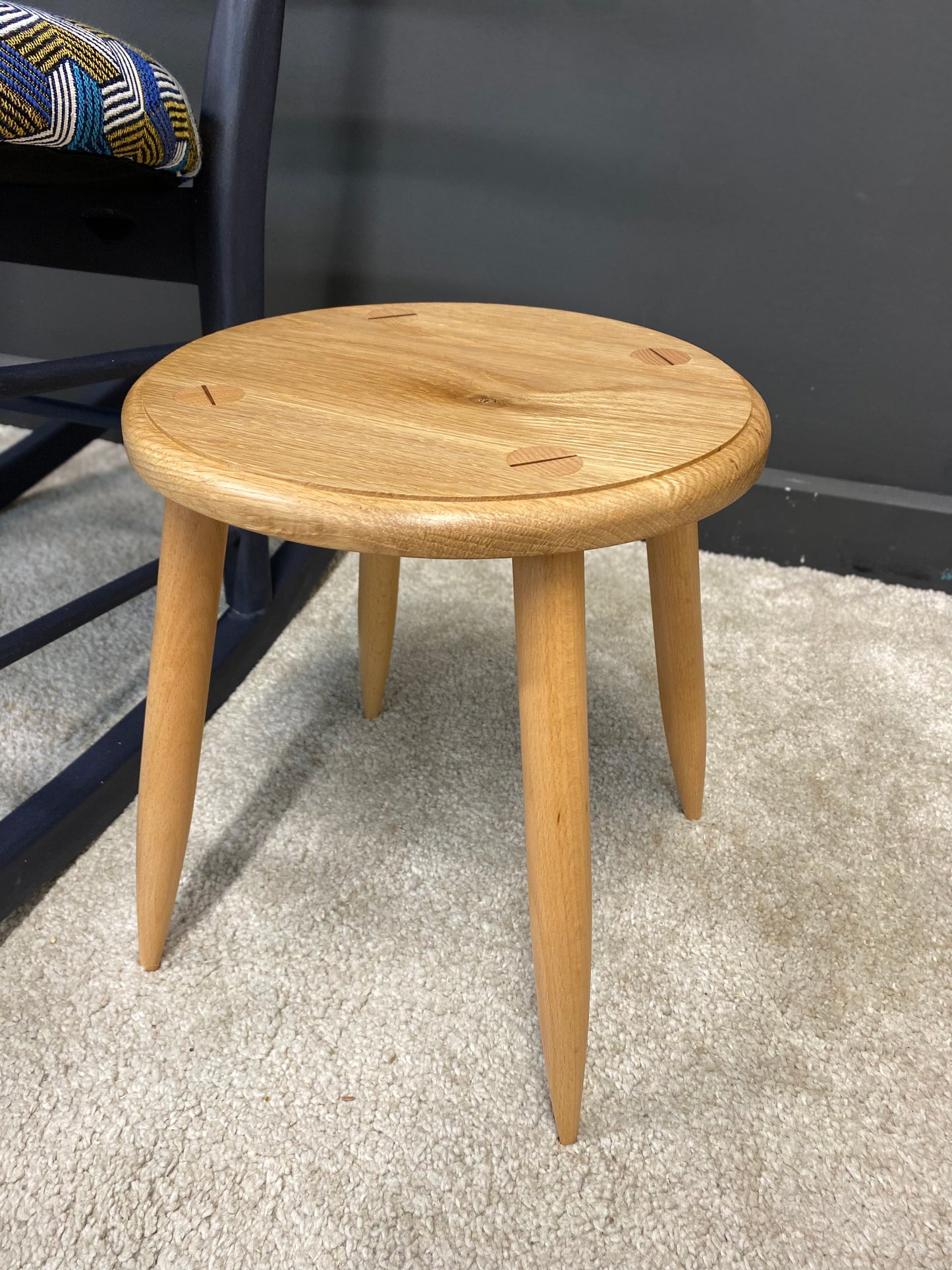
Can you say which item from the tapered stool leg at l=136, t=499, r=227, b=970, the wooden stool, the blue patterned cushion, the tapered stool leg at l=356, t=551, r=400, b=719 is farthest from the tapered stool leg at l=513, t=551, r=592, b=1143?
the blue patterned cushion

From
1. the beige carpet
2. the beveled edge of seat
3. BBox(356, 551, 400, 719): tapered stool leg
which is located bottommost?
the beige carpet

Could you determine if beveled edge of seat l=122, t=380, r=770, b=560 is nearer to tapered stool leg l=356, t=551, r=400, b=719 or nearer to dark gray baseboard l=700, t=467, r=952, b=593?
tapered stool leg l=356, t=551, r=400, b=719

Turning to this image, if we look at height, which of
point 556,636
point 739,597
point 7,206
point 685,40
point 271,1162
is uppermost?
point 685,40

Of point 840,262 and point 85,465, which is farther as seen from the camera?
point 85,465

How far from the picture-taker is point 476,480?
15.0 inches

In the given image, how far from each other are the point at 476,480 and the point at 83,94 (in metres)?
0.40

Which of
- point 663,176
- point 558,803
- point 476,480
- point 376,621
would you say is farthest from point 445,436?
point 663,176

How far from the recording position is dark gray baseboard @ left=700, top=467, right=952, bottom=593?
3.38 feet

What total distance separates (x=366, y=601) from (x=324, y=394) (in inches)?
10.8

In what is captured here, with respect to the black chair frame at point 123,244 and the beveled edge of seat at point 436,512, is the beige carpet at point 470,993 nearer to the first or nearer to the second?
the black chair frame at point 123,244

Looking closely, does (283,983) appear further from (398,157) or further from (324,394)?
(398,157)

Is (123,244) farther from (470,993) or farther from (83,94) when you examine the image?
(470,993)

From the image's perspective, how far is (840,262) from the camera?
3.15 ft

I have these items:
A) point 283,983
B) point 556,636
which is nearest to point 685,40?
point 556,636
